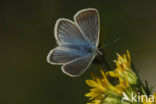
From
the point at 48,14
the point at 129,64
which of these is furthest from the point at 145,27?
the point at 129,64

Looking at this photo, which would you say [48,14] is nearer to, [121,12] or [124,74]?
[121,12]

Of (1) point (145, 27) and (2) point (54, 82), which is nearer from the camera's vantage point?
(2) point (54, 82)

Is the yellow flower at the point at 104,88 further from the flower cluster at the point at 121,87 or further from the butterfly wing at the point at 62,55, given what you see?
the butterfly wing at the point at 62,55

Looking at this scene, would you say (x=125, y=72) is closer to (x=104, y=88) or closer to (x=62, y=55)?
(x=104, y=88)

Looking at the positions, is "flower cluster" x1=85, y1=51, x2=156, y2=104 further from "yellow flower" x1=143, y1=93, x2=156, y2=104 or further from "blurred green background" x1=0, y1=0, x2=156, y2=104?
"blurred green background" x1=0, y1=0, x2=156, y2=104

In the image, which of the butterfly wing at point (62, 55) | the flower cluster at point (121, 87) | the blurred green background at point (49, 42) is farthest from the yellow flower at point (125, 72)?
the blurred green background at point (49, 42)
